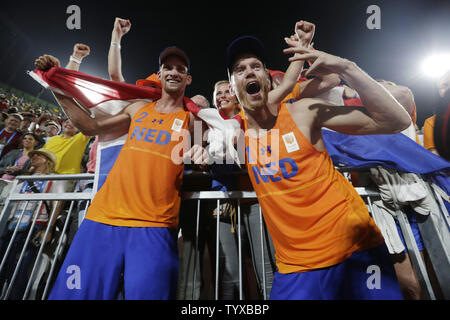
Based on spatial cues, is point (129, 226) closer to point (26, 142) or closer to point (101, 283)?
point (101, 283)

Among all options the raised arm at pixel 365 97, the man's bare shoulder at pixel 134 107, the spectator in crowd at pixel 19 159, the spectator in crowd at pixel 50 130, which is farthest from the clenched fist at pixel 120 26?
the spectator in crowd at pixel 50 130

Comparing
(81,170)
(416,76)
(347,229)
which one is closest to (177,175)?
(347,229)

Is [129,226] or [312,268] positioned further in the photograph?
[129,226]

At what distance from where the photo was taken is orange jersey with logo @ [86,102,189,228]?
144cm

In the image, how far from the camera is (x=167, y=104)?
6.59ft

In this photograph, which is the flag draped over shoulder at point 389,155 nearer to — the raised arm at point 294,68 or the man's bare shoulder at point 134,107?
the raised arm at point 294,68

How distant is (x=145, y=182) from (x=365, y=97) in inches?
63.4

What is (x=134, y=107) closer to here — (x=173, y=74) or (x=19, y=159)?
(x=173, y=74)

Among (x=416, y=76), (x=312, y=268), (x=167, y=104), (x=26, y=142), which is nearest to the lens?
(x=312, y=268)

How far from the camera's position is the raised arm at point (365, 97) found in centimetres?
123

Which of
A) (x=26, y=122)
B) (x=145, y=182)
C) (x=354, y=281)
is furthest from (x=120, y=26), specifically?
(x=26, y=122)

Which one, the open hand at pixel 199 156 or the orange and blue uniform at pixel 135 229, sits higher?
the open hand at pixel 199 156

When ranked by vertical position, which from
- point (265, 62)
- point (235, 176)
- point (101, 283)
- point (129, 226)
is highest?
point (265, 62)
